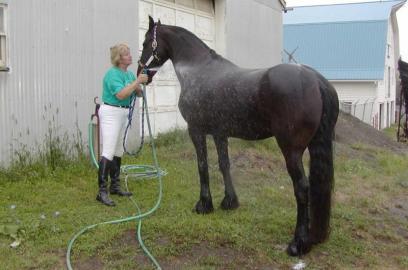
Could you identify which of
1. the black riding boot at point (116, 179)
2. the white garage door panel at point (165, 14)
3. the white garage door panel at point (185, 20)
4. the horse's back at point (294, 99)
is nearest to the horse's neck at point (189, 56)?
the horse's back at point (294, 99)

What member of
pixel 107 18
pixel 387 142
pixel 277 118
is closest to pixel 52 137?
pixel 107 18

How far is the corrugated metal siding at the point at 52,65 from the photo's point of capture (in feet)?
23.5

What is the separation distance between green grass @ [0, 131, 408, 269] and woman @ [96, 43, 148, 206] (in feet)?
1.68

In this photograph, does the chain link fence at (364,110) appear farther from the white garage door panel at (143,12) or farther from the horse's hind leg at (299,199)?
the horse's hind leg at (299,199)

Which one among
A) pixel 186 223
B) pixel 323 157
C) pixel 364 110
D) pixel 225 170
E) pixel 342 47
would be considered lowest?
pixel 186 223

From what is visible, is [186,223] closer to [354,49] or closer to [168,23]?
[168,23]

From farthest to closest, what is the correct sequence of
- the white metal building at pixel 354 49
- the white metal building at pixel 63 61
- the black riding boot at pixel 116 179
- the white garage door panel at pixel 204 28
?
the white metal building at pixel 354 49 < the white garage door panel at pixel 204 28 < the white metal building at pixel 63 61 < the black riding boot at pixel 116 179

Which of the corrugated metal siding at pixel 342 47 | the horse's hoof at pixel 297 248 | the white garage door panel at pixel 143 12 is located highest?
the corrugated metal siding at pixel 342 47

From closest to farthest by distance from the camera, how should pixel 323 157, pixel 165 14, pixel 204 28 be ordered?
pixel 323 157 < pixel 165 14 < pixel 204 28

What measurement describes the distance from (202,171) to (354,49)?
2655 centimetres

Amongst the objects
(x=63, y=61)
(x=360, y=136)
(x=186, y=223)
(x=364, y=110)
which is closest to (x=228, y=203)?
(x=186, y=223)

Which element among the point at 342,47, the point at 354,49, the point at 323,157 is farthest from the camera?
the point at 342,47

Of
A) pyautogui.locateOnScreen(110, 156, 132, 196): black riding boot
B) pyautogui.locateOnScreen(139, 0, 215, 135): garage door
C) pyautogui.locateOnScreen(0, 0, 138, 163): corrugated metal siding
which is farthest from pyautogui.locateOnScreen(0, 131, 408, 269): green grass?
pyautogui.locateOnScreen(139, 0, 215, 135): garage door

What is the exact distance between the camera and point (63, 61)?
26.6ft
